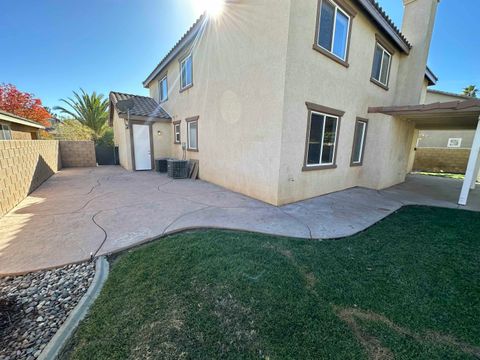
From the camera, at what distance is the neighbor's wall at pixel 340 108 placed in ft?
16.5

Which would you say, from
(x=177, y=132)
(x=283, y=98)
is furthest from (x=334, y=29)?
(x=177, y=132)

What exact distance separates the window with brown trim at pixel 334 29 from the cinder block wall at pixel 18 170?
8.22 metres

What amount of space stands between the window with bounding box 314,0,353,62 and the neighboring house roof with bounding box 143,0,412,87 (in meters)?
0.67

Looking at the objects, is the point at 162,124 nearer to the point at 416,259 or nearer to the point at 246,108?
the point at 246,108

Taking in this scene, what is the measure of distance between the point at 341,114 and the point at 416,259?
190 inches

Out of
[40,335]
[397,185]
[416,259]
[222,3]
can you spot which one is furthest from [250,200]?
[397,185]

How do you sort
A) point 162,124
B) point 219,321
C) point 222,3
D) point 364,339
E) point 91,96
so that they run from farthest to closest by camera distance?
point 91,96 → point 162,124 → point 222,3 → point 219,321 → point 364,339

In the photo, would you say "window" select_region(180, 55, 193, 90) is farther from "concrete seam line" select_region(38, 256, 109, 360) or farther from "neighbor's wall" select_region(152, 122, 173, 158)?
"concrete seam line" select_region(38, 256, 109, 360)

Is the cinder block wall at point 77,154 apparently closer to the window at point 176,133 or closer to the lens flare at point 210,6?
the window at point 176,133

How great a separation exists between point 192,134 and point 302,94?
19.3 ft

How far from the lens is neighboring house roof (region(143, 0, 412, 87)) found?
604 centimetres

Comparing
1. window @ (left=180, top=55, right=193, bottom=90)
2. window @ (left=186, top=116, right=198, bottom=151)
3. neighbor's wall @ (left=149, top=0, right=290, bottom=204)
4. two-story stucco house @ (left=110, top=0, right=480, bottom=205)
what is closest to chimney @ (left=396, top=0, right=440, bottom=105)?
two-story stucco house @ (left=110, top=0, right=480, bottom=205)

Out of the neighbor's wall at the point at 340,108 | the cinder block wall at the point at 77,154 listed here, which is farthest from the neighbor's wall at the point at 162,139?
the neighbor's wall at the point at 340,108

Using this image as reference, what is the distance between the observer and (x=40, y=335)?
6.10 feet
